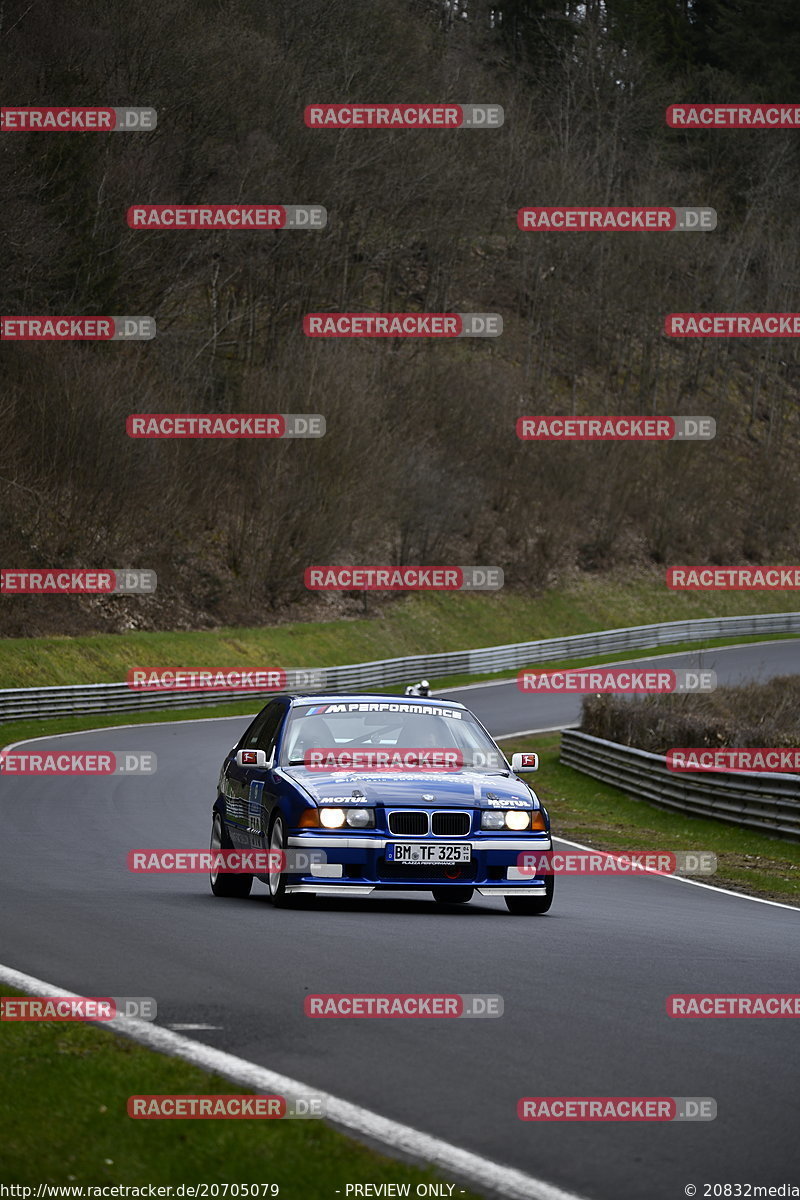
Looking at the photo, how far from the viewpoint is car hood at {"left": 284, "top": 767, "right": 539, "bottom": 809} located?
435 inches

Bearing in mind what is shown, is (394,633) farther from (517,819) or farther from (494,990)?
(494,990)

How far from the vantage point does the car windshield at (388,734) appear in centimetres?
1205

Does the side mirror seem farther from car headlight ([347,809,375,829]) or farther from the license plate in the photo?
the license plate

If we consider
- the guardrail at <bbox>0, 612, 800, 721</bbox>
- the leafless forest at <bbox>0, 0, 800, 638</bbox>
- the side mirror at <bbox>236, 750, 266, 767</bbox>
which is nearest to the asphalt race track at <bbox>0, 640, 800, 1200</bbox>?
the side mirror at <bbox>236, 750, 266, 767</bbox>

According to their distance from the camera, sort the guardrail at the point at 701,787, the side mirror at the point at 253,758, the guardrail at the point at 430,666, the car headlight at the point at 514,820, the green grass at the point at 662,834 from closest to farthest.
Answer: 1. the car headlight at the point at 514,820
2. the side mirror at the point at 253,758
3. the green grass at the point at 662,834
4. the guardrail at the point at 701,787
5. the guardrail at the point at 430,666

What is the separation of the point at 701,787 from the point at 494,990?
16.4m

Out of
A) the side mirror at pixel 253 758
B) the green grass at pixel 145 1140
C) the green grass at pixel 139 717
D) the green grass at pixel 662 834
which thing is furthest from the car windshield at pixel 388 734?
the green grass at pixel 139 717

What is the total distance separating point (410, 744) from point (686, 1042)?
573cm

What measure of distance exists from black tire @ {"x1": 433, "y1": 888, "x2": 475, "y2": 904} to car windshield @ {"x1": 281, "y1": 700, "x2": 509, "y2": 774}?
93 centimetres

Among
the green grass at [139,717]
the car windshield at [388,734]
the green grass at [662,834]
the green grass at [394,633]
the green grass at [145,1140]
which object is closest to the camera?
the green grass at [145,1140]

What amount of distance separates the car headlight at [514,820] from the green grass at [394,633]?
31023mm

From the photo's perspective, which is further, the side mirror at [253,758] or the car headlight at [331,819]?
the side mirror at [253,758]

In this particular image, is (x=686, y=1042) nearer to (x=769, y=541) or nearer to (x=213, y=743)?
(x=213, y=743)

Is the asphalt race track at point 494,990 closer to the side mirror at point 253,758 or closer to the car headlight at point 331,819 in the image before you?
the car headlight at point 331,819
